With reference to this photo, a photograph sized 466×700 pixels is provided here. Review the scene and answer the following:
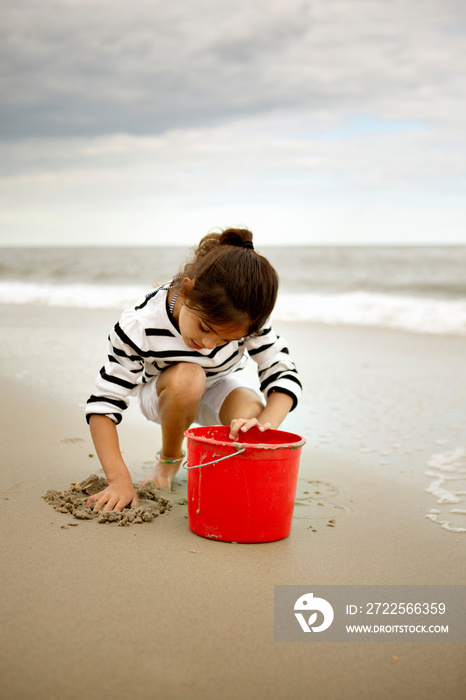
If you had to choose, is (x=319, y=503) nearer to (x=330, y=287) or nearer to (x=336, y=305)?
(x=336, y=305)

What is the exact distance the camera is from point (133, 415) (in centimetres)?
370

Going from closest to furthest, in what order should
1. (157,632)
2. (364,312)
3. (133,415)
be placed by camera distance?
(157,632), (133,415), (364,312)

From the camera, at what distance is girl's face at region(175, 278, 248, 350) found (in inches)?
79.6

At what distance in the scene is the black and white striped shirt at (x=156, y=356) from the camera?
7.27 ft

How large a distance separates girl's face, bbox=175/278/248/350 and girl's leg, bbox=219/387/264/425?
37 cm

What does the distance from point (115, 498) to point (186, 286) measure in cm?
81

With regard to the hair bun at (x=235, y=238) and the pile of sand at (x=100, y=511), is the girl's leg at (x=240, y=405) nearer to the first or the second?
the pile of sand at (x=100, y=511)

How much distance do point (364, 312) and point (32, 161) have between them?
Answer: 36.8 ft

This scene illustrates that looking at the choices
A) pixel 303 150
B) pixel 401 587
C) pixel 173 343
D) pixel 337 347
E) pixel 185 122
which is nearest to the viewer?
pixel 401 587

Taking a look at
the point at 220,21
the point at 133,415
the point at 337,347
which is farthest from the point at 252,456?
the point at 220,21

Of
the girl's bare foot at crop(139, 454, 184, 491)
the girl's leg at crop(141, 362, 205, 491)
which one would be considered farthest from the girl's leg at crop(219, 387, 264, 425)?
the girl's bare foot at crop(139, 454, 184, 491)

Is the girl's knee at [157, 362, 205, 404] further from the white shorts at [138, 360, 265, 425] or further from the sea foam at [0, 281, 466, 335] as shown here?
the sea foam at [0, 281, 466, 335]

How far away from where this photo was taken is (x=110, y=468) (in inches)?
84.9

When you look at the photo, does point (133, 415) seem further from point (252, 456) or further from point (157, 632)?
point (157, 632)
